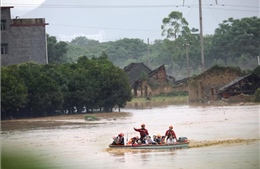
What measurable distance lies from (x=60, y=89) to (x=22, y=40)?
14.0m

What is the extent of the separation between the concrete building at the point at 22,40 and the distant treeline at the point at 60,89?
779 cm

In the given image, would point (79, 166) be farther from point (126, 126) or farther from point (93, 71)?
point (93, 71)

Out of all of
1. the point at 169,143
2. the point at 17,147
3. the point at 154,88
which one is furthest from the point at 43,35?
the point at 169,143

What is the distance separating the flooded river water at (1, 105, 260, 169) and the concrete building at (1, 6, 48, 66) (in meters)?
14.7

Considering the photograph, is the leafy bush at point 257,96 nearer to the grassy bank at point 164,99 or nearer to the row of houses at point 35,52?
the row of houses at point 35,52

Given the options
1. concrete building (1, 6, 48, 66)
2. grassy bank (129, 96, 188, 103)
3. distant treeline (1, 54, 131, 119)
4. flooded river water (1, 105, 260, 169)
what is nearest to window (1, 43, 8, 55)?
concrete building (1, 6, 48, 66)

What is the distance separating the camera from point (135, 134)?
42781mm

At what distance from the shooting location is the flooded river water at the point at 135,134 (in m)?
30.3

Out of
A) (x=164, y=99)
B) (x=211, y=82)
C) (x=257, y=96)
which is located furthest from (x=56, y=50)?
(x=257, y=96)

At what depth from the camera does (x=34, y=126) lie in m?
52.7

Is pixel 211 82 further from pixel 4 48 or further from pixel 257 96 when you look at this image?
pixel 4 48

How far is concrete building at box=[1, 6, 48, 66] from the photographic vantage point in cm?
7350

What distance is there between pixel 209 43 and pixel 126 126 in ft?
247

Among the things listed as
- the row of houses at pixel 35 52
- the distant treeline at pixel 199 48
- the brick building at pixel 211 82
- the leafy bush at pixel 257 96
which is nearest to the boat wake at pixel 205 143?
the leafy bush at pixel 257 96
